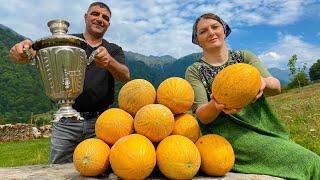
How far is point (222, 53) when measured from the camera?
3771 mm

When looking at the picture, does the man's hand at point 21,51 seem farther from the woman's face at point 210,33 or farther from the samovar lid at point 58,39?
the woman's face at point 210,33

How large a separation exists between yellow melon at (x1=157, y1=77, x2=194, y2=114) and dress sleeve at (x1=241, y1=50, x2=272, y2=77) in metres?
0.73

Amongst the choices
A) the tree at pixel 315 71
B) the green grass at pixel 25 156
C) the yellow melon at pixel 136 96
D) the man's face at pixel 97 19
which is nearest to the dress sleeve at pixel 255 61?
the yellow melon at pixel 136 96

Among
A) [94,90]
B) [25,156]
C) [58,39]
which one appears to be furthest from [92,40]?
[25,156]

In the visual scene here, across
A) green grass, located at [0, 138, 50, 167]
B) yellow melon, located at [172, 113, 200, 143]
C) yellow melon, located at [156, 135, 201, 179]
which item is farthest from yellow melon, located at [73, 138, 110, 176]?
green grass, located at [0, 138, 50, 167]

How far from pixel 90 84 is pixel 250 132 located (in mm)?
2021

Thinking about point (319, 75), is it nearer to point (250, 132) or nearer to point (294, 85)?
point (294, 85)

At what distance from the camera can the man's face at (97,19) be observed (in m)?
4.72

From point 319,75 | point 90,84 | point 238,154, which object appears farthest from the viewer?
point 319,75

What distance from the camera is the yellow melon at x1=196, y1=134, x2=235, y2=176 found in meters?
3.13

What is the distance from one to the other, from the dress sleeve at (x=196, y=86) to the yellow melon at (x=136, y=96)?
381mm

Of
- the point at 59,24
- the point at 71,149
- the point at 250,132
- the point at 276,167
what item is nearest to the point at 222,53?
the point at 250,132

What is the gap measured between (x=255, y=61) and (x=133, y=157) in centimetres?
151

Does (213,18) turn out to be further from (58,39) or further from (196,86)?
(58,39)
